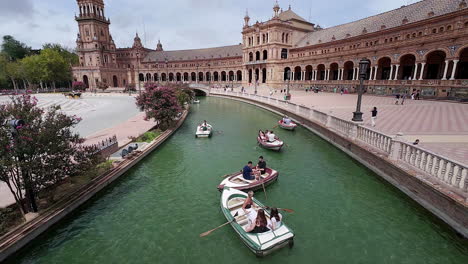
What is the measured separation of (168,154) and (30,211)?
27.3 feet

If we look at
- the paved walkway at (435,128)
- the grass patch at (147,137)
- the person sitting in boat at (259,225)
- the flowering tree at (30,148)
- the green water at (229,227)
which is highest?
the flowering tree at (30,148)

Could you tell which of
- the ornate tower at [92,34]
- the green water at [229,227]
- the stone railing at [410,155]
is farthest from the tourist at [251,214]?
the ornate tower at [92,34]

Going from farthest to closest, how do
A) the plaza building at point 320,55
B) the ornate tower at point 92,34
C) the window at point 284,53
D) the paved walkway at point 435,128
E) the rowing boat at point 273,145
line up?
1. the ornate tower at point 92,34
2. the window at point 284,53
3. the plaza building at point 320,55
4. the rowing boat at point 273,145
5. the paved walkway at point 435,128

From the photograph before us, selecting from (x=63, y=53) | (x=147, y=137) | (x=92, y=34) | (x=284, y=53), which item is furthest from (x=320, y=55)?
(x=63, y=53)

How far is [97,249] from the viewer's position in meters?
7.17

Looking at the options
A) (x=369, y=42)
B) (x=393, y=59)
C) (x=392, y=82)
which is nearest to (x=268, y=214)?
(x=392, y=82)

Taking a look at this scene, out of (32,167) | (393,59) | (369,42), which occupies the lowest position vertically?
(32,167)

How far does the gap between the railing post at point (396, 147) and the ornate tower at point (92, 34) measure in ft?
311

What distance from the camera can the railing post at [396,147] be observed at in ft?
32.0

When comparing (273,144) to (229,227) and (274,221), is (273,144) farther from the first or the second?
(274,221)

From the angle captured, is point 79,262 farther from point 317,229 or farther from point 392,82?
point 392,82

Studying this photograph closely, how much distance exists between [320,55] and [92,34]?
77264mm

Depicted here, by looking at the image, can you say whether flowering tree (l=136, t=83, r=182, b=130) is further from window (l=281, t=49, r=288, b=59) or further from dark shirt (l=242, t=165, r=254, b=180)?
window (l=281, t=49, r=288, b=59)

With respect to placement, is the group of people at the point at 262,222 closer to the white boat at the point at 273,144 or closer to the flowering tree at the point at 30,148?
the flowering tree at the point at 30,148
